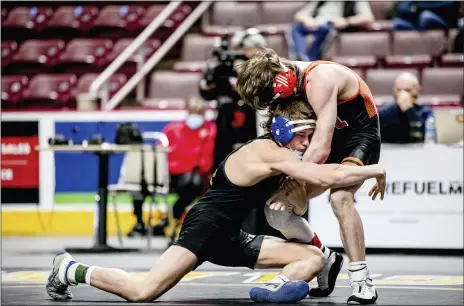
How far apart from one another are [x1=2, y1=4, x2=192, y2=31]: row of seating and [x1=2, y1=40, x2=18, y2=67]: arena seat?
27 cm

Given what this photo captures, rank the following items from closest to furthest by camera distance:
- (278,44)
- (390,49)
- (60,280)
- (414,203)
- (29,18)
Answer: (60,280) → (414,203) → (390,49) → (278,44) → (29,18)

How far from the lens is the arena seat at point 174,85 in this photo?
12.3 meters

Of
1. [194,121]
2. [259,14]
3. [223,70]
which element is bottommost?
[194,121]

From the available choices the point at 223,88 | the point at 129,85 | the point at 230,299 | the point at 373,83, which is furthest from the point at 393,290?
the point at 129,85

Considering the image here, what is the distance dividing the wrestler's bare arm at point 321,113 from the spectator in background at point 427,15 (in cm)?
702

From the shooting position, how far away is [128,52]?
12766 millimetres

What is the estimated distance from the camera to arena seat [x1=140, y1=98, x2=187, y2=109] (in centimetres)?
1177

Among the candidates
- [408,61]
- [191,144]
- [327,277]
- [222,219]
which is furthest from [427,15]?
[222,219]

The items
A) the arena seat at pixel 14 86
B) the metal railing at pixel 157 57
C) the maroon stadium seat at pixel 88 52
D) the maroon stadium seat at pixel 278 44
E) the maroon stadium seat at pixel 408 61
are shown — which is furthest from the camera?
the maroon stadium seat at pixel 88 52

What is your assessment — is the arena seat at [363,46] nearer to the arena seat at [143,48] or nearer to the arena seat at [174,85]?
the arena seat at [174,85]

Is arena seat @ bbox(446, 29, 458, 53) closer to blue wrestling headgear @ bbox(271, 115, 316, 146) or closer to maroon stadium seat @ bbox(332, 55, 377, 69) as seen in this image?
Result: maroon stadium seat @ bbox(332, 55, 377, 69)

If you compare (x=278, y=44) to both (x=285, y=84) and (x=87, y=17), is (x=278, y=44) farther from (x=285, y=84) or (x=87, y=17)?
(x=285, y=84)

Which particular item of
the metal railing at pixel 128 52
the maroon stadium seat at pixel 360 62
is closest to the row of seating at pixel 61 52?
Answer: the metal railing at pixel 128 52

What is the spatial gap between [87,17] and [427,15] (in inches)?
192
